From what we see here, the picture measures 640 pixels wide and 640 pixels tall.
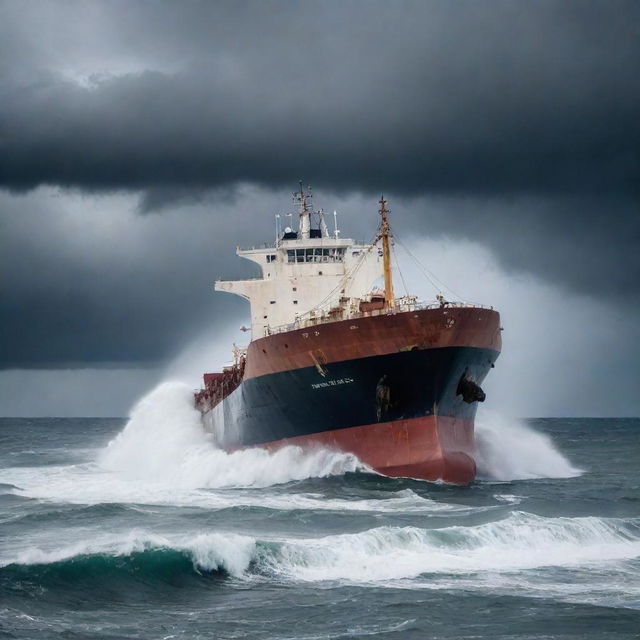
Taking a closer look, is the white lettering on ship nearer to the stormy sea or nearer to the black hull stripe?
the black hull stripe

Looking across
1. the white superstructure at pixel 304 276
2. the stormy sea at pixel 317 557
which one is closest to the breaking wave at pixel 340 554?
the stormy sea at pixel 317 557

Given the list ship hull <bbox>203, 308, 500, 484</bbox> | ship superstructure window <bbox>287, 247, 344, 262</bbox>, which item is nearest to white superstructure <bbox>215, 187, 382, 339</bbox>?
ship superstructure window <bbox>287, 247, 344, 262</bbox>

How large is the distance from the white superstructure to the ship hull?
7.31 meters

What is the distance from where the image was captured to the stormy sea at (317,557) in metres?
16.1

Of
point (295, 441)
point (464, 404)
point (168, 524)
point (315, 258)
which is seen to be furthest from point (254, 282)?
point (168, 524)

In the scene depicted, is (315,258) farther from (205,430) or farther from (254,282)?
(205,430)

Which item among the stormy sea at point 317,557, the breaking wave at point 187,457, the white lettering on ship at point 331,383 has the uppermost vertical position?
the white lettering on ship at point 331,383

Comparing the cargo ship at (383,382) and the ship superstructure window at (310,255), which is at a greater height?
the ship superstructure window at (310,255)

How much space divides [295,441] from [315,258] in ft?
35.0

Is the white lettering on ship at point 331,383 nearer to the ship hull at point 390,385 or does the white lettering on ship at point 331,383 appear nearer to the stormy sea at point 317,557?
the ship hull at point 390,385

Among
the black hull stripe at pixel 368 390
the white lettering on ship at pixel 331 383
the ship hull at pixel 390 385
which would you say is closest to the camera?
the ship hull at pixel 390 385

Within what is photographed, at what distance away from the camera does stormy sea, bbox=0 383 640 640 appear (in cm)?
1614

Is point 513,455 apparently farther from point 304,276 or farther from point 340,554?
point 340,554

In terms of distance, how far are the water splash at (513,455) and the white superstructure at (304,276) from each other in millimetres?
8807
